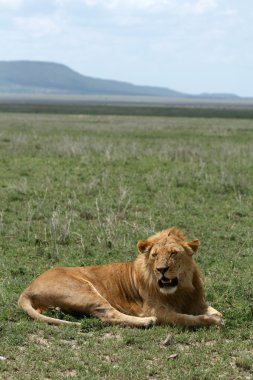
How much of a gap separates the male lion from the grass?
14 cm

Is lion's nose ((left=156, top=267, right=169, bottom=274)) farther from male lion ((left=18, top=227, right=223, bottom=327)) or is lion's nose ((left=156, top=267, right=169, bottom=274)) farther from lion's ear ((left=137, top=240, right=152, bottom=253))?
lion's ear ((left=137, top=240, right=152, bottom=253))

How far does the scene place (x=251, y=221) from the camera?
11812 mm

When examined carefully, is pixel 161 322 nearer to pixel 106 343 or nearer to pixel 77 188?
pixel 106 343

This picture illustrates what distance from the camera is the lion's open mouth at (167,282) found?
19.7ft

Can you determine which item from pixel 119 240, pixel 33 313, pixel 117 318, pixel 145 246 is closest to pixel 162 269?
pixel 145 246

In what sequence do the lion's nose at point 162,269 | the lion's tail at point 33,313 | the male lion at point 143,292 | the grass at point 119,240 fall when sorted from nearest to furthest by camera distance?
the grass at point 119,240 → the lion's nose at point 162,269 → the male lion at point 143,292 → the lion's tail at point 33,313

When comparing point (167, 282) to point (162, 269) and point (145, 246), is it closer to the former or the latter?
point (162, 269)

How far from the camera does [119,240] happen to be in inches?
388

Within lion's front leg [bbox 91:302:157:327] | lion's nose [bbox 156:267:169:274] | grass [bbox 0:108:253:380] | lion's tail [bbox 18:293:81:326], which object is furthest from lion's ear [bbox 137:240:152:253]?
lion's tail [bbox 18:293:81:326]

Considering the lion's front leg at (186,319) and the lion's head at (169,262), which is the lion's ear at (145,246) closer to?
the lion's head at (169,262)

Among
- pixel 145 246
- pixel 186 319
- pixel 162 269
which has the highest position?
pixel 145 246

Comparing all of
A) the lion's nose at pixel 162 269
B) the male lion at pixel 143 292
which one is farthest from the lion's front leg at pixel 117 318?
the lion's nose at pixel 162 269

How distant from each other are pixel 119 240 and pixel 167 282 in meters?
3.88

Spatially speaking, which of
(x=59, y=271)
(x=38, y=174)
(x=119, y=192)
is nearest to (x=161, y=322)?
(x=59, y=271)
